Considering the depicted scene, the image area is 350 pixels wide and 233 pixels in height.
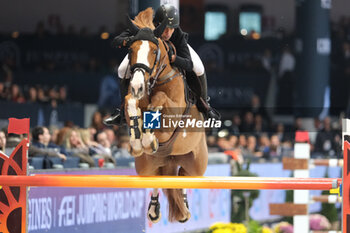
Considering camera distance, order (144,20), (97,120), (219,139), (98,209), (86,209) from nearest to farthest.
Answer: (144,20), (97,120), (86,209), (98,209), (219,139)

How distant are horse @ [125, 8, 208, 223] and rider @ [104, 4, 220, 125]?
0.05 meters

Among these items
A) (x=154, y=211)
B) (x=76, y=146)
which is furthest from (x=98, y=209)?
(x=154, y=211)

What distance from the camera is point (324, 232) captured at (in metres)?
6.33

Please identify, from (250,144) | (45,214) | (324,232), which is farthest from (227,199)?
(45,214)

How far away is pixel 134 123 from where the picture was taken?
4.45m

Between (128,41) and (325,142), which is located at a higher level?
(128,41)

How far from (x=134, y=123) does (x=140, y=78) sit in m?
0.25

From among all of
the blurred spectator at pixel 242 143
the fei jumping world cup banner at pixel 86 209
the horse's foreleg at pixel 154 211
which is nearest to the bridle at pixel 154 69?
the horse's foreleg at pixel 154 211

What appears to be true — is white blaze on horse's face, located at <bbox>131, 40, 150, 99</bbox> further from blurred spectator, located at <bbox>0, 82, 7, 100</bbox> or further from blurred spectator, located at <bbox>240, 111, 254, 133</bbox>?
blurred spectator, located at <bbox>0, 82, 7, 100</bbox>

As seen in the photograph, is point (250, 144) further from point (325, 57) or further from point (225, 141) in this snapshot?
point (325, 57)

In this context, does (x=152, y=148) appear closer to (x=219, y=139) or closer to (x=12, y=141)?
(x=12, y=141)

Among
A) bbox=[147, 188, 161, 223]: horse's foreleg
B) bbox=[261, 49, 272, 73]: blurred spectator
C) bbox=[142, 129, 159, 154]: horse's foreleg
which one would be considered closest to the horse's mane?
bbox=[142, 129, 159, 154]: horse's foreleg

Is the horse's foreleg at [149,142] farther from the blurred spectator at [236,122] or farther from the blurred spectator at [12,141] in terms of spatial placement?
the blurred spectator at [12,141]

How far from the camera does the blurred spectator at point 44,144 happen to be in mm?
6051
